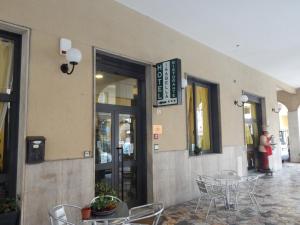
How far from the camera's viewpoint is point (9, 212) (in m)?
2.86

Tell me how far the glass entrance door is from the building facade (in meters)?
0.02

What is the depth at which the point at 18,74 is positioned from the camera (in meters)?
3.33

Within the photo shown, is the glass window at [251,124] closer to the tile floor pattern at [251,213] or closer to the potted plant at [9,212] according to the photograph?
the tile floor pattern at [251,213]

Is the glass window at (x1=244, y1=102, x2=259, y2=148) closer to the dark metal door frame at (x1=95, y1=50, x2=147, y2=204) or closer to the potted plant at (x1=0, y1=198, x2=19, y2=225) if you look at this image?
the dark metal door frame at (x1=95, y1=50, x2=147, y2=204)

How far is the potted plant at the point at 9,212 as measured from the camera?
2.79m

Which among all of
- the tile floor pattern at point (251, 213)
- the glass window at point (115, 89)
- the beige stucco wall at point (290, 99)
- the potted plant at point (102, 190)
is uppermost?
the beige stucco wall at point (290, 99)

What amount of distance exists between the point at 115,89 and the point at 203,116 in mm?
2933

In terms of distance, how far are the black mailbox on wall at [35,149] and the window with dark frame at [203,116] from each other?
368 cm

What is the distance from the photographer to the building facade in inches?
127

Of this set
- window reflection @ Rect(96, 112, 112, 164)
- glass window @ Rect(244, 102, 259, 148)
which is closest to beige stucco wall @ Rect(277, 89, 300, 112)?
glass window @ Rect(244, 102, 259, 148)

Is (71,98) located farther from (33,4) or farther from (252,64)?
(252,64)

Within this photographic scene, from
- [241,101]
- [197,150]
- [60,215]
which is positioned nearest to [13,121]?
[60,215]

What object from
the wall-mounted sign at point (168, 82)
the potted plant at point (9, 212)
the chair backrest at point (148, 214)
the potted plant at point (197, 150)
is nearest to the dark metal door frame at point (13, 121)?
the potted plant at point (9, 212)

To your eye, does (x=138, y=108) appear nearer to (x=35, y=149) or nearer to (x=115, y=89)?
(x=115, y=89)
